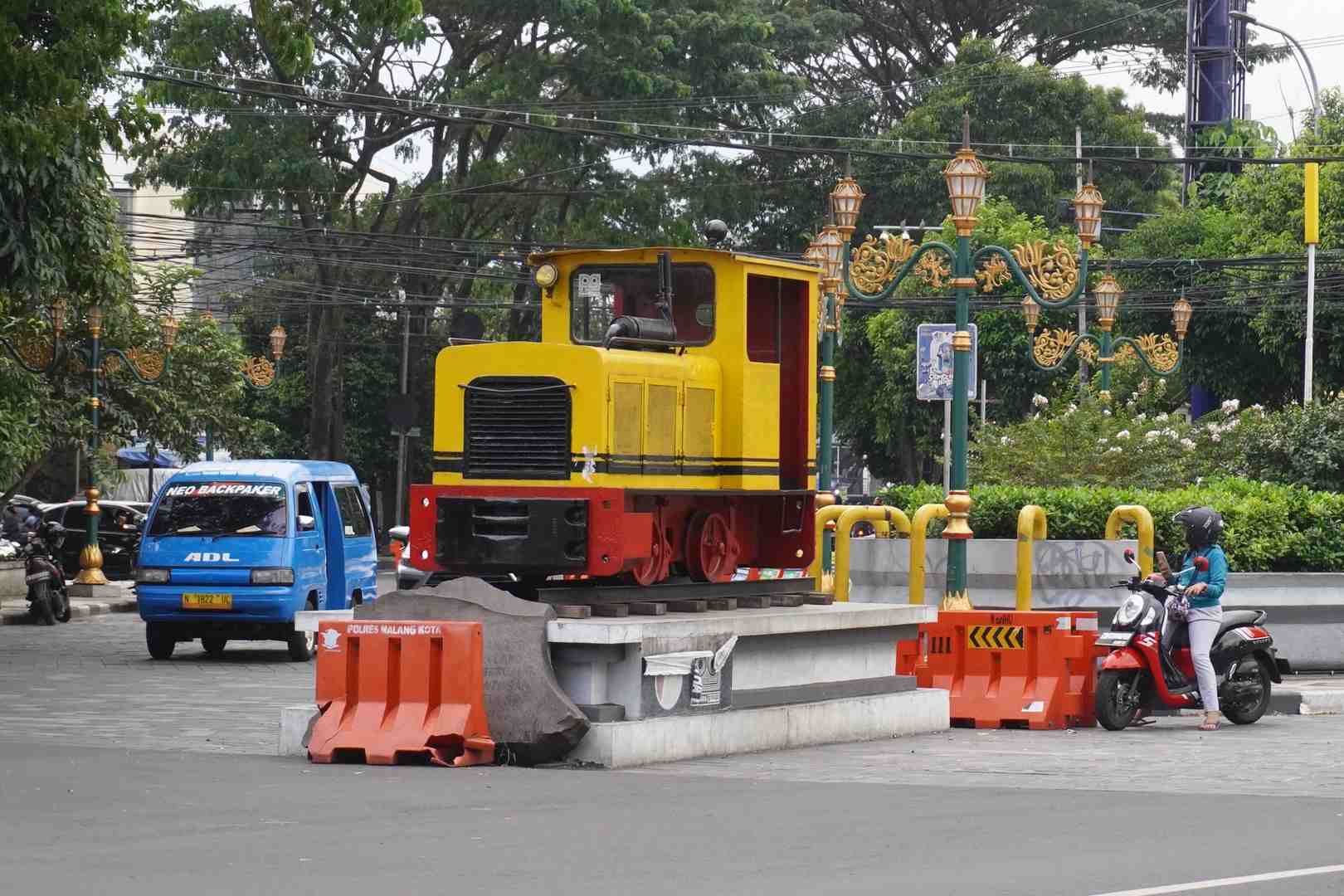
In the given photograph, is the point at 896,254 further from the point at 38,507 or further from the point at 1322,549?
the point at 38,507

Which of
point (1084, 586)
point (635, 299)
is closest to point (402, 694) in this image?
point (635, 299)

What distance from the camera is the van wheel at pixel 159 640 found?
24.6 meters

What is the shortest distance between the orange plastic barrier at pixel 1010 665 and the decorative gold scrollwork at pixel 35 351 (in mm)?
23481

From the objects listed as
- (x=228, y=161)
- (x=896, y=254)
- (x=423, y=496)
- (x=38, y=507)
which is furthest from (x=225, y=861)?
(x=228, y=161)

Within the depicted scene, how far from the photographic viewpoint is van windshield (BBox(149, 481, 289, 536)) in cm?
2459

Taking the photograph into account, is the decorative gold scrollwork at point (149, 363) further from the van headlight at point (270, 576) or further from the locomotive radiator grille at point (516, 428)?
the locomotive radiator grille at point (516, 428)

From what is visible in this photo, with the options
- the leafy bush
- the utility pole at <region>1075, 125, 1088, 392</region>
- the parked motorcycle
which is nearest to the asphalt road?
the leafy bush

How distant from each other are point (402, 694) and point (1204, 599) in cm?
716

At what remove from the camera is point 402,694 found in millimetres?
14070

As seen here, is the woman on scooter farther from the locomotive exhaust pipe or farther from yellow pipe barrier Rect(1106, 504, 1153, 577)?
the locomotive exhaust pipe

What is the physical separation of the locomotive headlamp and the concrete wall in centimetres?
702

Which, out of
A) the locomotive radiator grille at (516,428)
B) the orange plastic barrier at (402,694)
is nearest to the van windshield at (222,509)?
the locomotive radiator grille at (516,428)

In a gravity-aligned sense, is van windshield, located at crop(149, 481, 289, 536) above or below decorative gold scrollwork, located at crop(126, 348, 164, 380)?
below

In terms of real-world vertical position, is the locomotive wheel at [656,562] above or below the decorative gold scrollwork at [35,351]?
below
